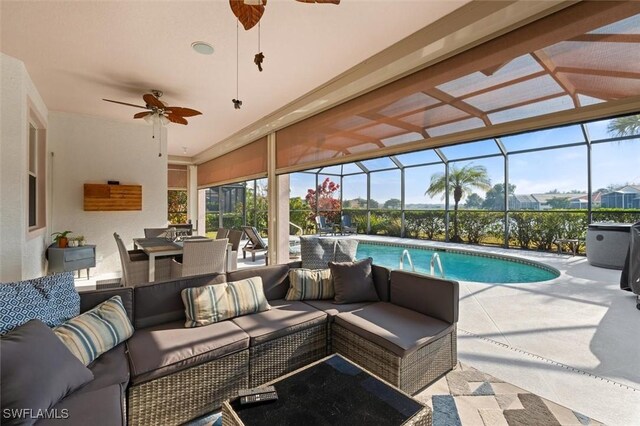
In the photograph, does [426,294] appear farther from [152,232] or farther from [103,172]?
[103,172]

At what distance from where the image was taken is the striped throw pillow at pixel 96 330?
5.27 ft

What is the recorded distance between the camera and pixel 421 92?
2914 millimetres

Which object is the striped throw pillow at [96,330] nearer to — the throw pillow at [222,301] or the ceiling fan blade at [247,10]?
the throw pillow at [222,301]

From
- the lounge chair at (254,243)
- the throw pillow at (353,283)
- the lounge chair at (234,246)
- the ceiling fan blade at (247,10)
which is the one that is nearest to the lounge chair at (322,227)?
the lounge chair at (254,243)

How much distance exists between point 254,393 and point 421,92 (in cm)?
290

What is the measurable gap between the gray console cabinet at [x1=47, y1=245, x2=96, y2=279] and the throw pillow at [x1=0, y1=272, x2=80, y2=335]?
3.17m

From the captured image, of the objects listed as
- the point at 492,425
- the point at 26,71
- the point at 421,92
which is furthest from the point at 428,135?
the point at 26,71

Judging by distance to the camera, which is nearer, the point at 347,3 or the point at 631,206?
the point at 347,3

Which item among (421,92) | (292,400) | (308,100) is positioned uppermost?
(308,100)

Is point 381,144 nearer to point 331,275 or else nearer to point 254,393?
point 331,275

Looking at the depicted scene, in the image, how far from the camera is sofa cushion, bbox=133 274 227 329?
7.05ft

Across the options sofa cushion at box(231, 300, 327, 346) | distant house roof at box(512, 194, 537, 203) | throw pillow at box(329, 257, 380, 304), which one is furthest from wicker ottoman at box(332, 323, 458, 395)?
distant house roof at box(512, 194, 537, 203)

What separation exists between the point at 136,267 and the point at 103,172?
2.85 m

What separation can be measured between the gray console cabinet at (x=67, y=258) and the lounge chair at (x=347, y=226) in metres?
8.46
